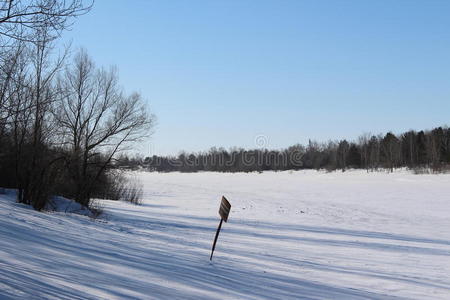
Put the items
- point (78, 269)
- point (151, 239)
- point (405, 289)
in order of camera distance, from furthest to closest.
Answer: point (151, 239)
point (405, 289)
point (78, 269)

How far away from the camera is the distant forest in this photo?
73.5 m

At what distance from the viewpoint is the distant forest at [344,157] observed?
73.5m

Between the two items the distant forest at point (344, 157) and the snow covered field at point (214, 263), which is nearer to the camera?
the snow covered field at point (214, 263)

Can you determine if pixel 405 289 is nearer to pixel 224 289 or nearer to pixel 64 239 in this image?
pixel 224 289

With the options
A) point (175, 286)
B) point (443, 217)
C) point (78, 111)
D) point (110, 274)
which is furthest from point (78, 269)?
point (443, 217)

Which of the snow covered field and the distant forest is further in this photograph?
the distant forest

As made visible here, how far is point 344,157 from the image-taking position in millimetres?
94812

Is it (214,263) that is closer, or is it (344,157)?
(214,263)

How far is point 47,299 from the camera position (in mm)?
4098

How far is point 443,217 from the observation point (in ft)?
68.5

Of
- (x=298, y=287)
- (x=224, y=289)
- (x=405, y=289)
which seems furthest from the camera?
(x=405, y=289)

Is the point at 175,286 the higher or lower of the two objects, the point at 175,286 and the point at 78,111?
the lower

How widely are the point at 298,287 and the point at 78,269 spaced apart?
11.8ft

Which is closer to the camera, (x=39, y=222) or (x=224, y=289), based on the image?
(x=224, y=289)
